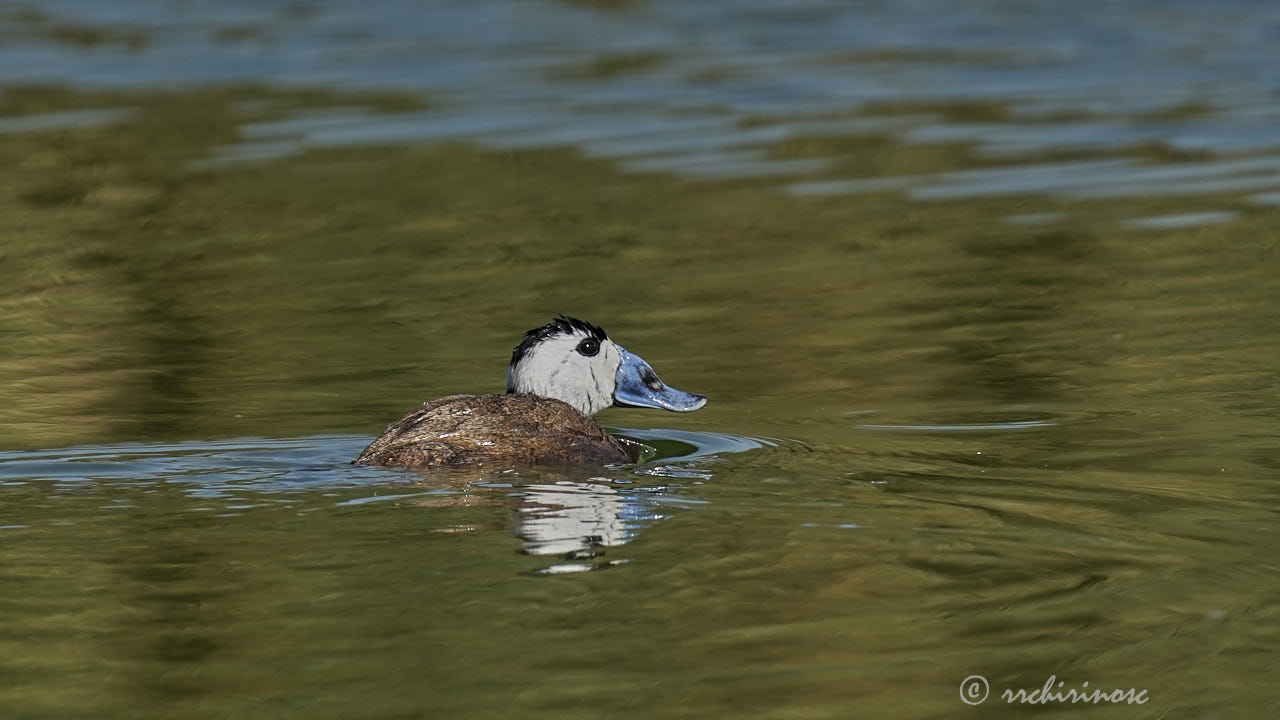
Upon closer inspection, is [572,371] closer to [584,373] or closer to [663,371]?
[584,373]

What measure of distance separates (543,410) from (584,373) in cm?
79

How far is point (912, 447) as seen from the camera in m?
10.3

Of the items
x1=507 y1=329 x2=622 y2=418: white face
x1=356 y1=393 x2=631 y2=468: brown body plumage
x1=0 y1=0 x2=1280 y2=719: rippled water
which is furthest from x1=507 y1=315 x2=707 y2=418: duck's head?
x1=356 y1=393 x2=631 y2=468: brown body plumage

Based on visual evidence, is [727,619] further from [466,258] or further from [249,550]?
[466,258]

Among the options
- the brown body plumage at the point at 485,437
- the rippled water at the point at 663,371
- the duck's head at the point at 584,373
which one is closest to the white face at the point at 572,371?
the duck's head at the point at 584,373

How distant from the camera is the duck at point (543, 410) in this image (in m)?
9.82

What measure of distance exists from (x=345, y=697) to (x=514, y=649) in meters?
0.63

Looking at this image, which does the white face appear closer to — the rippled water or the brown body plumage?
the rippled water

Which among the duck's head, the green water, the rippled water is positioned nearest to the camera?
the green water

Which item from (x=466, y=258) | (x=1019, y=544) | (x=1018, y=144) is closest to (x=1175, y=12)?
(x=1018, y=144)

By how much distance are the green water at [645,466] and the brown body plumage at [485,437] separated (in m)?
0.18

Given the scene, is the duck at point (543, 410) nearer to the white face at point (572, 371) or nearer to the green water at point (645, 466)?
the white face at point (572, 371)

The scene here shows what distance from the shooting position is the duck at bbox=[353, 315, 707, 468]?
9.82 m

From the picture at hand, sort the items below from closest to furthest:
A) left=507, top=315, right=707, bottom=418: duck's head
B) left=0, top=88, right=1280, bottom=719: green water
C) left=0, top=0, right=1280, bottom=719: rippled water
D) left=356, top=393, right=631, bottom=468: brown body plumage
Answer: left=0, top=88, right=1280, bottom=719: green water < left=0, top=0, right=1280, bottom=719: rippled water < left=356, top=393, right=631, bottom=468: brown body plumage < left=507, top=315, right=707, bottom=418: duck's head
